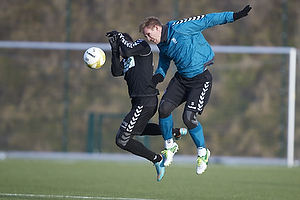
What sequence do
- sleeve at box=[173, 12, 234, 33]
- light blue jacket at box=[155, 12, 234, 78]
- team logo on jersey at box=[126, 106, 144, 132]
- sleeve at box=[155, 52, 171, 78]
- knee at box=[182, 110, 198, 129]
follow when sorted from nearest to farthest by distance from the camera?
sleeve at box=[173, 12, 234, 33]
light blue jacket at box=[155, 12, 234, 78]
knee at box=[182, 110, 198, 129]
team logo on jersey at box=[126, 106, 144, 132]
sleeve at box=[155, 52, 171, 78]

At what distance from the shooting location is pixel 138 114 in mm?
8297

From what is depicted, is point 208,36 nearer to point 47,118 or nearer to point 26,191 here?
point 47,118

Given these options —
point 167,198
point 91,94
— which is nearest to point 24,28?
point 91,94

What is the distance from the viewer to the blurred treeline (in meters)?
14.8

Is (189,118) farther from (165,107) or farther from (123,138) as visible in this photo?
(123,138)

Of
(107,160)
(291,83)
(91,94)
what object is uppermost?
(291,83)

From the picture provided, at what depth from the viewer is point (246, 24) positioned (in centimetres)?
1698

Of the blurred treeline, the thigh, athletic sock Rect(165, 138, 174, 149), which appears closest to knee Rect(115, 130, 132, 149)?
athletic sock Rect(165, 138, 174, 149)

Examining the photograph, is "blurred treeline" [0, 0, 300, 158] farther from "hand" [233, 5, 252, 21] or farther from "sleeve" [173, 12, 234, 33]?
"hand" [233, 5, 252, 21]

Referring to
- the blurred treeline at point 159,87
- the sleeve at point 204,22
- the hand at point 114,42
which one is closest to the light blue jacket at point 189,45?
the sleeve at point 204,22

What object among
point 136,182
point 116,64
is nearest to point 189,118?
point 116,64

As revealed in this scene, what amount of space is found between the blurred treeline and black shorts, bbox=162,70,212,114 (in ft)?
21.0

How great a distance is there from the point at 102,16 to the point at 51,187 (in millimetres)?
9054

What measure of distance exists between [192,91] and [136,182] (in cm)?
267
